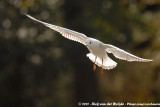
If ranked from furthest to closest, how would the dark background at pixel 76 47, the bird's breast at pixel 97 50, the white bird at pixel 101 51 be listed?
the dark background at pixel 76 47
the bird's breast at pixel 97 50
the white bird at pixel 101 51

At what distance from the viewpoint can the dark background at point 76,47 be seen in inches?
559

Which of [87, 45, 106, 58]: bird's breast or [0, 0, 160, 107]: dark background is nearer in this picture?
[87, 45, 106, 58]: bird's breast

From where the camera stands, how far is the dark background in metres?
14.2

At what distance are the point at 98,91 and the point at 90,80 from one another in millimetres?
483

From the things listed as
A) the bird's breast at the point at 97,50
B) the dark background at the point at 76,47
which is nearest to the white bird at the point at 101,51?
the bird's breast at the point at 97,50

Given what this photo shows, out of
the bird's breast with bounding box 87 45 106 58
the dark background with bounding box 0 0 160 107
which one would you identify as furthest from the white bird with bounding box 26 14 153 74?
the dark background with bounding box 0 0 160 107

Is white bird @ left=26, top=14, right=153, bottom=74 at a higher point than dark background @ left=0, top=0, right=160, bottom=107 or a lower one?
lower

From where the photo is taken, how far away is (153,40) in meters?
13.7

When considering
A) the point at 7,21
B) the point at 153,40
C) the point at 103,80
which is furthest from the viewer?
the point at 103,80

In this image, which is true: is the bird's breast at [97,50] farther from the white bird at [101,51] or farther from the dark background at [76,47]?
the dark background at [76,47]

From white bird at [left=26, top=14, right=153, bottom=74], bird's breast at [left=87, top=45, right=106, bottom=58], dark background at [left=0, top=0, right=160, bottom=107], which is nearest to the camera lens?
white bird at [left=26, top=14, right=153, bottom=74]

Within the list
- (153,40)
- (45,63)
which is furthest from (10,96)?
(153,40)

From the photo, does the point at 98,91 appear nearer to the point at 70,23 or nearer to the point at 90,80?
the point at 90,80

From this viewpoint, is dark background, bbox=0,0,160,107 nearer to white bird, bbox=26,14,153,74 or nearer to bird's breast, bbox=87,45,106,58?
white bird, bbox=26,14,153,74
